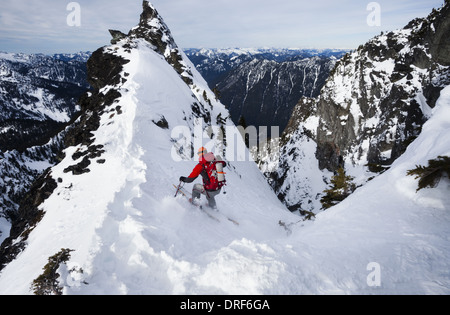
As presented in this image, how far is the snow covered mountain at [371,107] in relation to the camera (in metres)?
39.1

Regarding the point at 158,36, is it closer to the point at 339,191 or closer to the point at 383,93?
the point at 383,93

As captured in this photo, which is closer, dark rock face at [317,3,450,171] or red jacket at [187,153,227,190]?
red jacket at [187,153,227,190]

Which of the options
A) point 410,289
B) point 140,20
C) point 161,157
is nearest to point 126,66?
point 161,157

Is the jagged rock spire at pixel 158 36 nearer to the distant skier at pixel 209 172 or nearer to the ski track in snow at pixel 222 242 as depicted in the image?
the ski track in snow at pixel 222 242

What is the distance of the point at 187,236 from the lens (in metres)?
8.50

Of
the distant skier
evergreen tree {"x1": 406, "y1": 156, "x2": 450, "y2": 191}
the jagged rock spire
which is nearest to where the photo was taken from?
evergreen tree {"x1": 406, "y1": 156, "x2": 450, "y2": 191}

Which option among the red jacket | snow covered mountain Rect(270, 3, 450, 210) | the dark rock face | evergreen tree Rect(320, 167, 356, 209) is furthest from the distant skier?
the dark rock face

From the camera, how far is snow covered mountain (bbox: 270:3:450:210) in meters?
39.1

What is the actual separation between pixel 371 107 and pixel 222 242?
6459 centimetres

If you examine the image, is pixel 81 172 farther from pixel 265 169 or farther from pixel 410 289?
pixel 265 169

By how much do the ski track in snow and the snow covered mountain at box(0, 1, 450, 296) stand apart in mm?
33

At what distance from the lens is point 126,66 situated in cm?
2684

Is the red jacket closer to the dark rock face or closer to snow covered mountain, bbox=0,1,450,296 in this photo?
snow covered mountain, bbox=0,1,450,296
